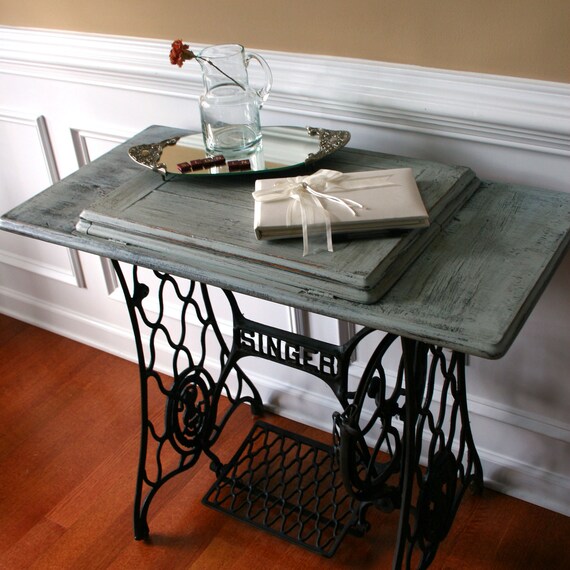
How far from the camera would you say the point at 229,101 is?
4.42 ft

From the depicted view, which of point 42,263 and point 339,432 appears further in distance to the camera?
point 42,263

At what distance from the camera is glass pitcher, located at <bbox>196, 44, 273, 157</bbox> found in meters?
1.32

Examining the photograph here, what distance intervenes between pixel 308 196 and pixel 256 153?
242mm

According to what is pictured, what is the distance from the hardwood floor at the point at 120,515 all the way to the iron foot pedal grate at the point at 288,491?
29 mm

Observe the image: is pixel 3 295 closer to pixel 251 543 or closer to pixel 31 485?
pixel 31 485

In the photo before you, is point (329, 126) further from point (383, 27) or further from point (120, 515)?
point (120, 515)

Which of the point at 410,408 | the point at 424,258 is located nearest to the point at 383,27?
the point at 424,258

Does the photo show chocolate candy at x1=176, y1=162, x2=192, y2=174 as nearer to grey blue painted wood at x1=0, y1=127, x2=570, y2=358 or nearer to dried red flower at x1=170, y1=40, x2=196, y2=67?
grey blue painted wood at x1=0, y1=127, x2=570, y2=358

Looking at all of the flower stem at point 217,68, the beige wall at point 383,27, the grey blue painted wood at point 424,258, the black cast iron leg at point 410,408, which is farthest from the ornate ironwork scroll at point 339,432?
the beige wall at point 383,27

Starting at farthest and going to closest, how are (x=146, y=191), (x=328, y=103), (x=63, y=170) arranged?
(x=63, y=170)
(x=328, y=103)
(x=146, y=191)

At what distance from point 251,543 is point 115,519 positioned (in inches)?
12.7

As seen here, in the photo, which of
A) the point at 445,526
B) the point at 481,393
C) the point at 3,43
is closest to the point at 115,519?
the point at 445,526

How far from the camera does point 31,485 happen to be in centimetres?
187

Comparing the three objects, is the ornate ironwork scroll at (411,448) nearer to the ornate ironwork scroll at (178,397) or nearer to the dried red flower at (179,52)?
the ornate ironwork scroll at (178,397)
